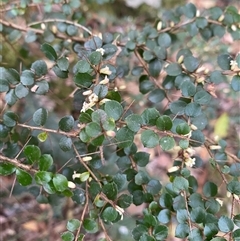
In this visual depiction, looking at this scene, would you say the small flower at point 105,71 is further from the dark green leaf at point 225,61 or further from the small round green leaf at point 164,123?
the dark green leaf at point 225,61

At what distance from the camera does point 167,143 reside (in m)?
0.77

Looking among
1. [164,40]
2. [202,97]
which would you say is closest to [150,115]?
[202,97]

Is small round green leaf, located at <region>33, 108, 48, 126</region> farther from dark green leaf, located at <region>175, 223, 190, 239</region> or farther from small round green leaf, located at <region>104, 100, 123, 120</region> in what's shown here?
dark green leaf, located at <region>175, 223, 190, 239</region>

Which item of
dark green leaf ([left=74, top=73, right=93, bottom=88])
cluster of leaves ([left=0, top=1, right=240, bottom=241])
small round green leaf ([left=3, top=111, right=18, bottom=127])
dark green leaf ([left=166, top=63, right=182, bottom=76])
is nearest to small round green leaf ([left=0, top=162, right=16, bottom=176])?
cluster of leaves ([left=0, top=1, right=240, bottom=241])

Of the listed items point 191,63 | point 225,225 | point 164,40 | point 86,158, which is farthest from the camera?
point 164,40

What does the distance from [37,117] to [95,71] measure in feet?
0.51

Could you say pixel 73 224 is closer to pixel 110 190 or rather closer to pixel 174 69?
pixel 110 190

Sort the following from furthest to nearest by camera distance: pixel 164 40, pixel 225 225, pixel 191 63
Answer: pixel 164 40
pixel 191 63
pixel 225 225

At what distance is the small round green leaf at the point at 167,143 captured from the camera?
0.77m

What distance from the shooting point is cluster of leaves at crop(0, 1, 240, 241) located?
773 millimetres

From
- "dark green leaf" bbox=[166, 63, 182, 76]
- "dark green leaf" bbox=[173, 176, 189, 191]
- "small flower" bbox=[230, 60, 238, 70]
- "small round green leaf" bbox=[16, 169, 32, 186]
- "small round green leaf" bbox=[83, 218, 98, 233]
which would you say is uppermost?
"small flower" bbox=[230, 60, 238, 70]

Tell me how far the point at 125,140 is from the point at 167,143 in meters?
0.08

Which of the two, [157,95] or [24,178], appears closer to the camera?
[24,178]

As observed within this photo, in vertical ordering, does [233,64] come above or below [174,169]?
above
